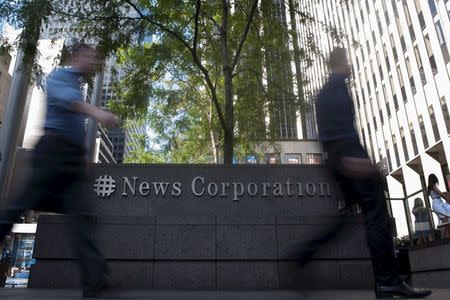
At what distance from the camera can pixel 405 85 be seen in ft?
104

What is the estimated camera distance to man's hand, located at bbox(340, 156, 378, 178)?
3484 mm

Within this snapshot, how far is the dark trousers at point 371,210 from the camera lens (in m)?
3.41

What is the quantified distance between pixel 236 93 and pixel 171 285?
9.92 m

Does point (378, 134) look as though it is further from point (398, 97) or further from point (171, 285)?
point (171, 285)

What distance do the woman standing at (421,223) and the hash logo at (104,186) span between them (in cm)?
586

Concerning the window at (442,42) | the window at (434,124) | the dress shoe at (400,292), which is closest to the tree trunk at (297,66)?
the dress shoe at (400,292)

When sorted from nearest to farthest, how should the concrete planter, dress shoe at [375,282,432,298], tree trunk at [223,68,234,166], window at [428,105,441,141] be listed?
dress shoe at [375,282,432,298] → the concrete planter → tree trunk at [223,68,234,166] → window at [428,105,441,141]

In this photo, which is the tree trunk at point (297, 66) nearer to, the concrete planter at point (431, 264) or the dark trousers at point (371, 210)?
the concrete planter at point (431, 264)

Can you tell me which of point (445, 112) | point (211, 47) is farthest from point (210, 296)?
point (445, 112)

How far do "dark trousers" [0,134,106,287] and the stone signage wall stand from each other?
10.2ft

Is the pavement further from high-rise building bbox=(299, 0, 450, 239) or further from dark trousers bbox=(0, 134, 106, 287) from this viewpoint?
high-rise building bbox=(299, 0, 450, 239)

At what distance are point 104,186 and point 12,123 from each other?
4.53m

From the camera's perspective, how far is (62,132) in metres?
3.38

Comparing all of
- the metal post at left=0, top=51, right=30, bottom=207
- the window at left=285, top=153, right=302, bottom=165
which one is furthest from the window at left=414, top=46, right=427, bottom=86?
the window at left=285, top=153, right=302, bottom=165
